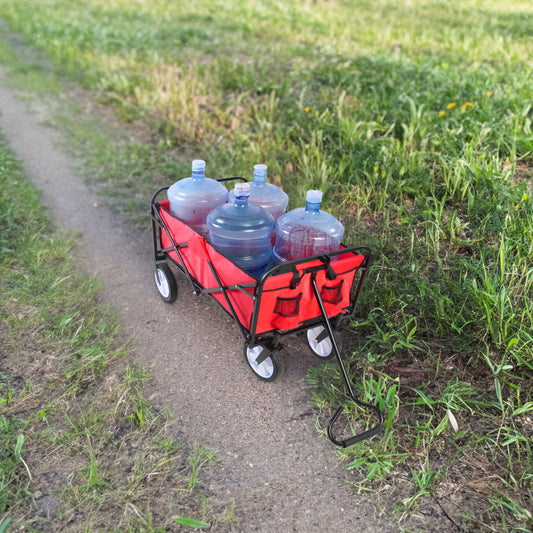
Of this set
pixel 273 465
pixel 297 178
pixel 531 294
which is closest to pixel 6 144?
pixel 297 178

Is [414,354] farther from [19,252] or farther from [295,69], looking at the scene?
[295,69]

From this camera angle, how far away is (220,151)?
6.41m

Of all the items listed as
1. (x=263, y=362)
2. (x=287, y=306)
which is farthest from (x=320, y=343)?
(x=287, y=306)

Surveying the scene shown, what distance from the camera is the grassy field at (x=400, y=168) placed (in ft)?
9.34

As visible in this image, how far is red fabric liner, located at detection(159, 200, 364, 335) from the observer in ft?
9.49

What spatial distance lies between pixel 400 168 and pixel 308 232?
191 cm

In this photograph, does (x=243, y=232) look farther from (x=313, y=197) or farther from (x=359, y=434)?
(x=359, y=434)

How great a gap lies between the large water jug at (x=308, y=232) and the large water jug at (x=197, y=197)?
2.14 ft

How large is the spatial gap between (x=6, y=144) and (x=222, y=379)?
5.60 metres

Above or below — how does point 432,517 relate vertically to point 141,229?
above

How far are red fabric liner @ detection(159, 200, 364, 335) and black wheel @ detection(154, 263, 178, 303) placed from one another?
0.62 m

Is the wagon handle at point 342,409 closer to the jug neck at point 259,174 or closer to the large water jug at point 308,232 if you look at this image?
the large water jug at point 308,232

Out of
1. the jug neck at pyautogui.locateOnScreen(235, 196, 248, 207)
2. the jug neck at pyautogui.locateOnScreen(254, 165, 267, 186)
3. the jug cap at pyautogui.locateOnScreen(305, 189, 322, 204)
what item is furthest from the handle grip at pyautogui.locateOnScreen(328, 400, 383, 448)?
the jug neck at pyautogui.locateOnScreen(254, 165, 267, 186)

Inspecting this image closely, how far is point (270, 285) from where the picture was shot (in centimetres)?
281
